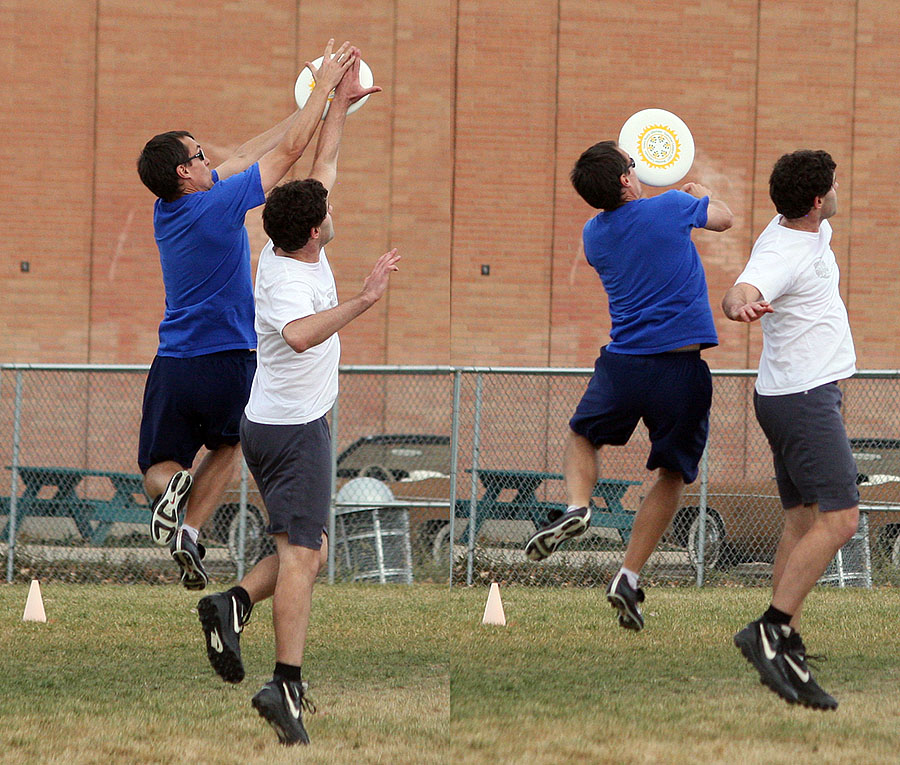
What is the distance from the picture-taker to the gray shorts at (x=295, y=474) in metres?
4.43

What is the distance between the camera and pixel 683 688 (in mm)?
4891

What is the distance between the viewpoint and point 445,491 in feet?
33.4

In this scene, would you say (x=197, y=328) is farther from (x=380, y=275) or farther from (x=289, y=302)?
(x=380, y=275)

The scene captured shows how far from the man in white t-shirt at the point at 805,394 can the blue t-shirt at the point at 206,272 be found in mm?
2146

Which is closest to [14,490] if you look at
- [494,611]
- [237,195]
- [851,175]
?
[494,611]

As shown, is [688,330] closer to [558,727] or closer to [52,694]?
[558,727]

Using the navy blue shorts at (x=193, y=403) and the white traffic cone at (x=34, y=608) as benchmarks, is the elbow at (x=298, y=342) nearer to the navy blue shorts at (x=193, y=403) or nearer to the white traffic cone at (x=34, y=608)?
the navy blue shorts at (x=193, y=403)

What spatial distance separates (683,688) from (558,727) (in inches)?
26.5

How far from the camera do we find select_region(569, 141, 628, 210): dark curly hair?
4.60 metres

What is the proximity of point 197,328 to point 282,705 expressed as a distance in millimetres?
1662

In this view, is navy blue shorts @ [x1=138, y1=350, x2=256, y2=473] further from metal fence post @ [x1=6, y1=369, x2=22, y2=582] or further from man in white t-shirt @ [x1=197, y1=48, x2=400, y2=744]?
metal fence post @ [x1=6, y1=369, x2=22, y2=582]

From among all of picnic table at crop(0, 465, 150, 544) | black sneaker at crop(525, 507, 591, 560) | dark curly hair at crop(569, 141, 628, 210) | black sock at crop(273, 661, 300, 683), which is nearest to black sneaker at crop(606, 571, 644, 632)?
black sneaker at crop(525, 507, 591, 560)

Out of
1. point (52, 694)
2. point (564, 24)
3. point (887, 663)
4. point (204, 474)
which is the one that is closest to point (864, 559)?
point (887, 663)

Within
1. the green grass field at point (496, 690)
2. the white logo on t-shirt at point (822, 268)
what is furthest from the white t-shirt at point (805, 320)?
the green grass field at point (496, 690)
